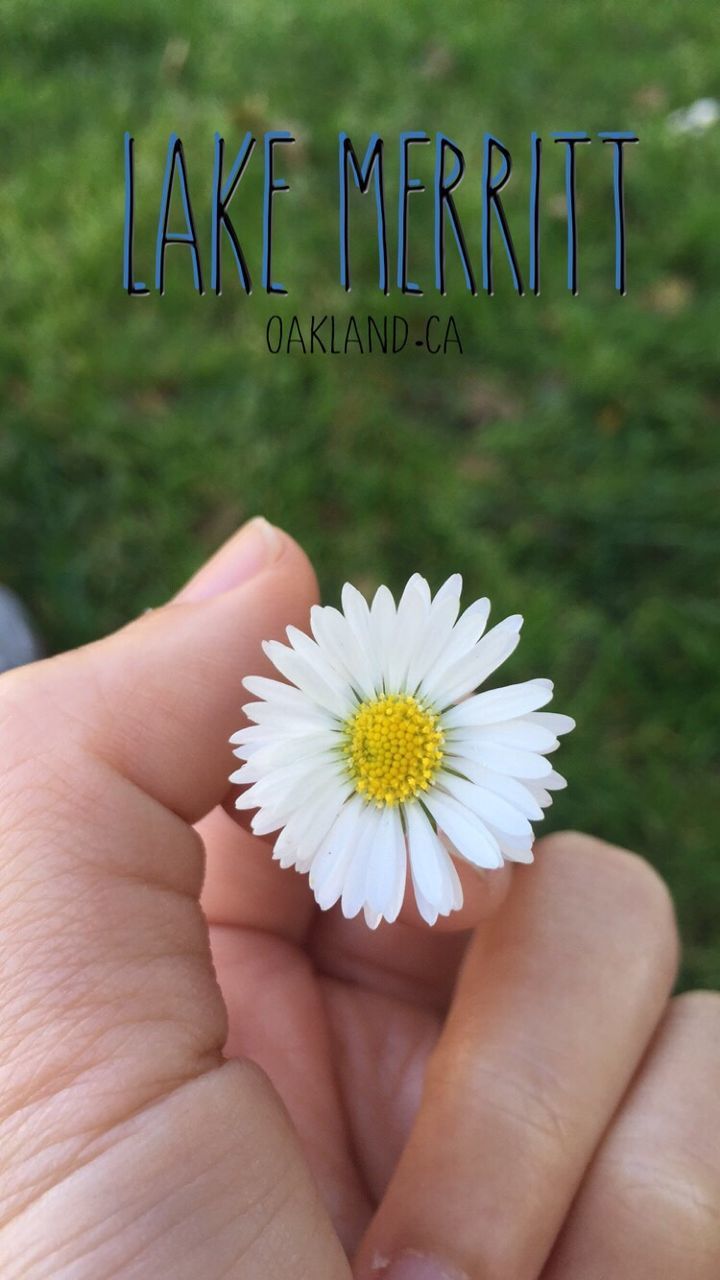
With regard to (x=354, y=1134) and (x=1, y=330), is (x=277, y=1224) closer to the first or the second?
(x=354, y=1134)

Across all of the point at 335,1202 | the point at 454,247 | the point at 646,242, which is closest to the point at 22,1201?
the point at 335,1202

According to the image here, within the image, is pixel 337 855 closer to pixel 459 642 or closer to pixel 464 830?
pixel 464 830

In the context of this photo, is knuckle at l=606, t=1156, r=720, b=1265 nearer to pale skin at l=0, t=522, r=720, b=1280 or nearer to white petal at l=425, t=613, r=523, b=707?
pale skin at l=0, t=522, r=720, b=1280

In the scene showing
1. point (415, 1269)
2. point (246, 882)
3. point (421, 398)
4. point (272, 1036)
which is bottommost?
point (415, 1269)

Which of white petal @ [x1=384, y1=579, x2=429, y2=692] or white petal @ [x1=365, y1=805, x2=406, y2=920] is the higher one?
white petal @ [x1=384, y1=579, x2=429, y2=692]

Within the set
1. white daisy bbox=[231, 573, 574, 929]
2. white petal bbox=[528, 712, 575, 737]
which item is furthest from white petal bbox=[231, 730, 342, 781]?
white petal bbox=[528, 712, 575, 737]

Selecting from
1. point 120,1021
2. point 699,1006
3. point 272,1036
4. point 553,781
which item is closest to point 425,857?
point 553,781
